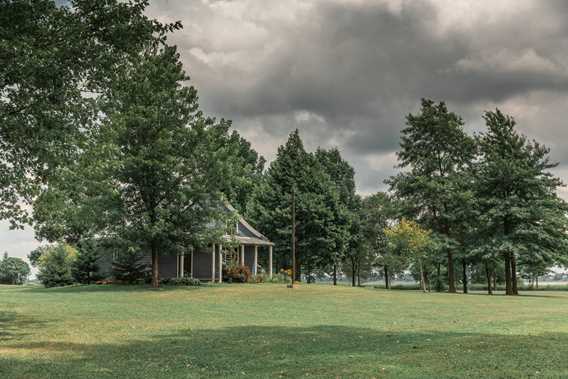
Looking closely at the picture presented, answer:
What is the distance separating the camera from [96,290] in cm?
3203

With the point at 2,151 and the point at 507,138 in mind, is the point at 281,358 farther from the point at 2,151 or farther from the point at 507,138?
the point at 507,138

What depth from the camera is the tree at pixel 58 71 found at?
13.1 metres

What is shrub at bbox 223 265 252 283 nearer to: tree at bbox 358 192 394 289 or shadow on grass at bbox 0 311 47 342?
tree at bbox 358 192 394 289

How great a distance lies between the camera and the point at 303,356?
31.0 feet

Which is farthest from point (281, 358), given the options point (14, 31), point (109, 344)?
point (14, 31)

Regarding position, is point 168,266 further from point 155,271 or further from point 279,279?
point 279,279

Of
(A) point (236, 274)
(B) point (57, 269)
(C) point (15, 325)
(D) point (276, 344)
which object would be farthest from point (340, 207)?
(D) point (276, 344)

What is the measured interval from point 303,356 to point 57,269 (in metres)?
36.2

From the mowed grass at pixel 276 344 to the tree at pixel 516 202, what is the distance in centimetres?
2316

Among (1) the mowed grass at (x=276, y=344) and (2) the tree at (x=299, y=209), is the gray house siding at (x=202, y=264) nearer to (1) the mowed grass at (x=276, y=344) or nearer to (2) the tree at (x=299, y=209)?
(2) the tree at (x=299, y=209)

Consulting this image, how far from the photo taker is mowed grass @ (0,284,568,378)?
8.15 m

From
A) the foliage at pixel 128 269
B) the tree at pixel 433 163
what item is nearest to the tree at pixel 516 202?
the tree at pixel 433 163

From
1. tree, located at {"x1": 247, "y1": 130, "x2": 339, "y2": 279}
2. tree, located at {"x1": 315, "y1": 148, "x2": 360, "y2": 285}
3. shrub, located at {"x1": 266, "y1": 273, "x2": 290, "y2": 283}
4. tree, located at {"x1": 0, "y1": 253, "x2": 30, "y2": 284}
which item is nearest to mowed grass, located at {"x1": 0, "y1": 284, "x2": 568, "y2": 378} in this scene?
shrub, located at {"x1": 266, "y1": 273, "x2": 290, "y2": 283}

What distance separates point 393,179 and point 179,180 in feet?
68.0
